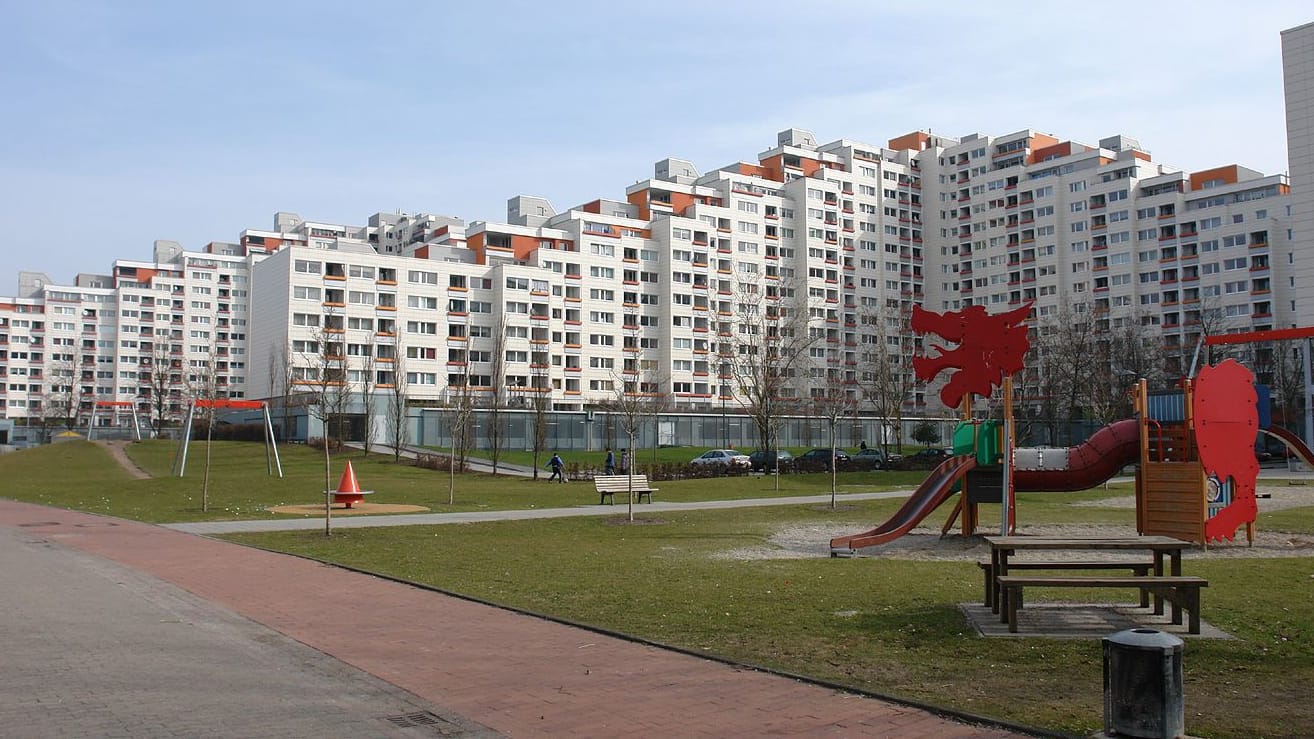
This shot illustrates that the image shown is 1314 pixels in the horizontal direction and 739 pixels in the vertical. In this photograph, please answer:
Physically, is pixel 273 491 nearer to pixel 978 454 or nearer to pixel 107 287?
pixel 978 454

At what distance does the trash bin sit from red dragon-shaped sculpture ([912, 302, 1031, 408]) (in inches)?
518

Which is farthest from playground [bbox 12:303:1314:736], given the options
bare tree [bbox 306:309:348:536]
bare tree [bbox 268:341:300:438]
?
bare tree [bbox 268:341:300:438]

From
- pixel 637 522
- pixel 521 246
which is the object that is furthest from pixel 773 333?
pixel 637 522

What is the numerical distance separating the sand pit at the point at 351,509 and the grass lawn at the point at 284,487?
619 millimetres

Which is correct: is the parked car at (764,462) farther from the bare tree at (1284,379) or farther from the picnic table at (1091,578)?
the picnic table at (1091,578)

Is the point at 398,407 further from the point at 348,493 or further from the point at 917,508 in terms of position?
the point at 917,508

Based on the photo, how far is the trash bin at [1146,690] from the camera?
615 centimetres

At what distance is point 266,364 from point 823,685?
92.5 metres

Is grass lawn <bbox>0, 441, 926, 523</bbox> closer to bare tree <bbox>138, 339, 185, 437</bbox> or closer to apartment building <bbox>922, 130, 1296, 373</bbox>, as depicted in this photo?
bare tree <bbox>138, 339, 185, 437</bbox>

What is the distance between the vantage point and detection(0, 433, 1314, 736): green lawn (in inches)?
298

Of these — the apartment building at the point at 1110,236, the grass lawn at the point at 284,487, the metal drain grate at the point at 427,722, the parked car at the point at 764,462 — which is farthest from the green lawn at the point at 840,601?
the apartment building at the point at 1110,236

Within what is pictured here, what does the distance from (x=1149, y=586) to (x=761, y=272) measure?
10233cm

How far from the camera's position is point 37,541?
2044cm

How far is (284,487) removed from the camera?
40156 mm
